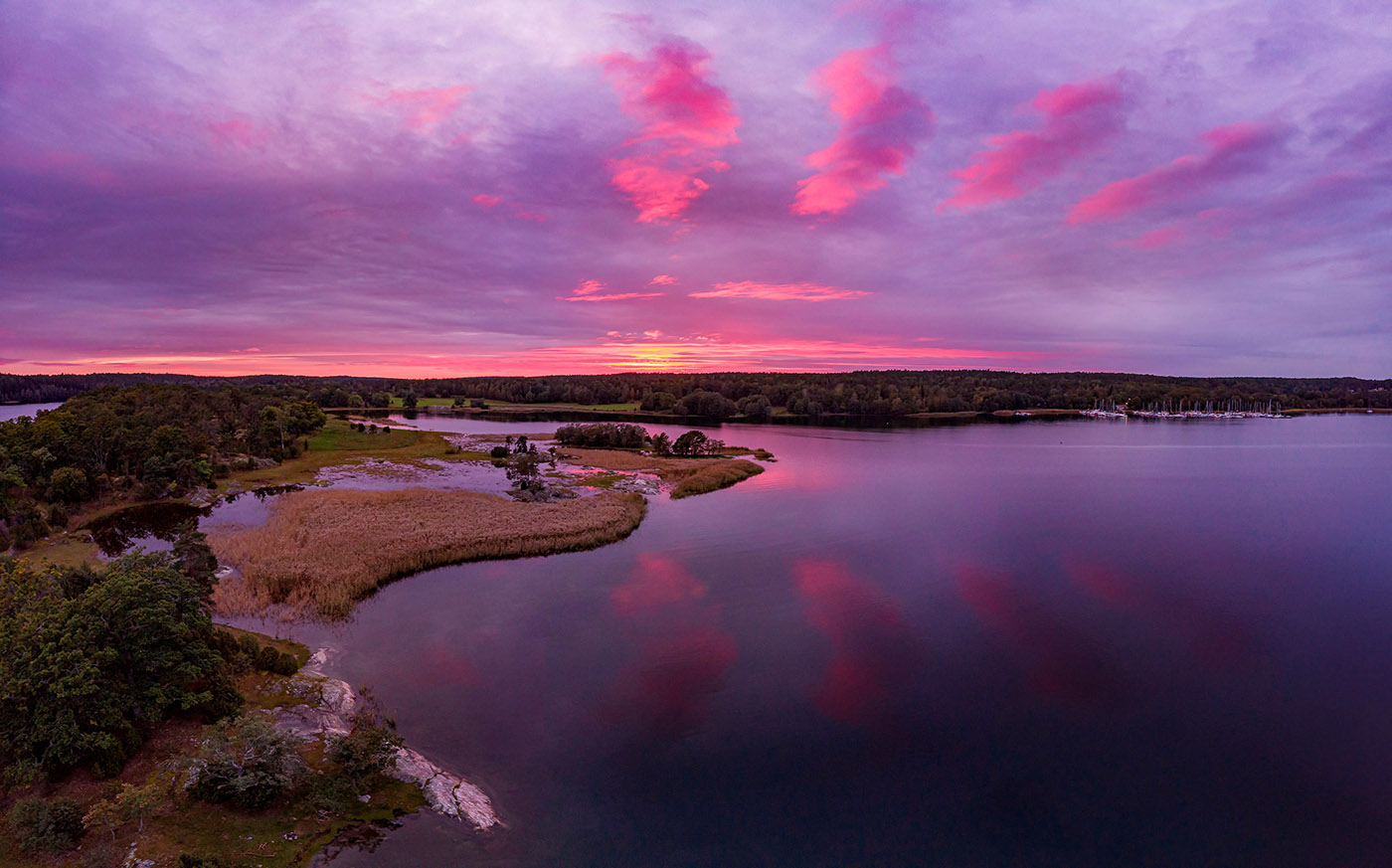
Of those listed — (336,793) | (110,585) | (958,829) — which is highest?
(110,585)

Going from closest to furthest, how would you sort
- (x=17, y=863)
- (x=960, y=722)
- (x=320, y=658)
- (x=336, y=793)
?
(x=17, y=863) → (x=336, y=793) → (x=960, y=722) → (x=320, y=658)

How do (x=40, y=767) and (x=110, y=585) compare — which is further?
(x=110, y=585)

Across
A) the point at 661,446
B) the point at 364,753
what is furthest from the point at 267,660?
the point at 661,446

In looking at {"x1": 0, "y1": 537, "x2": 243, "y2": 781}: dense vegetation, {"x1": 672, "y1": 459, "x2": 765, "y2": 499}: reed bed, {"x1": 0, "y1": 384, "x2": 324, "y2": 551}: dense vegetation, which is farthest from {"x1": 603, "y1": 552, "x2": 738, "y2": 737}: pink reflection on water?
{"x1": 0, "y1": 384, "x2": 324, "y2": 551}: dense vegetation

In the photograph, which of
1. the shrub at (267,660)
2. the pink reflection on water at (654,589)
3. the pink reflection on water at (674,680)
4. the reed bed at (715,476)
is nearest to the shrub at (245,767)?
the shrub at (267,660)

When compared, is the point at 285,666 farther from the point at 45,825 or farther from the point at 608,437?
the point at 608,437

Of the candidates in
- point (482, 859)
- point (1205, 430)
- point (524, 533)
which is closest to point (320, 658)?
point (482, 859)

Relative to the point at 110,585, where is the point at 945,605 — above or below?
below

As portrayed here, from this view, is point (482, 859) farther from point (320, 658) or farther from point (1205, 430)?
point (1205, 430)
